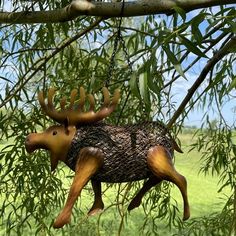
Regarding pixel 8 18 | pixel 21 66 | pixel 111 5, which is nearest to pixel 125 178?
pixel 111 5

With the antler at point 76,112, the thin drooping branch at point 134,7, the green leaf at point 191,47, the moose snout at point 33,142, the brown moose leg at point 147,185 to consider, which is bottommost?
the brown moose leg at point 147,185

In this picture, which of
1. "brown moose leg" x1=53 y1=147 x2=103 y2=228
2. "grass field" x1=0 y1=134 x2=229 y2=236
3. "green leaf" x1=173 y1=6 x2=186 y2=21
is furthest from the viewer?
"grass field" x1=0 y1=134 x2=229 y2=236

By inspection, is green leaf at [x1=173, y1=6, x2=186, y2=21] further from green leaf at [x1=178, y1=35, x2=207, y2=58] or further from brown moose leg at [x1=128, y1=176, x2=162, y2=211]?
brown moose leg at [x1=128, y1=176, x2=162, y2=211]

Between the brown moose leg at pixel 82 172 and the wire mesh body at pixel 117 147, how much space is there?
0.04 ft

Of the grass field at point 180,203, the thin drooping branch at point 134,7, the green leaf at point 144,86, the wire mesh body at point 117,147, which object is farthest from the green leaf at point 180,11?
the grass field at point 180,203

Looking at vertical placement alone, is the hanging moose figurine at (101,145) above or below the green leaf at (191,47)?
below

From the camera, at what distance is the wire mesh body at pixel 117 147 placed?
2.79ft

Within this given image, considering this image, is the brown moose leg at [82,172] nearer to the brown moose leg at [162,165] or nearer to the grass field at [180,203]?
the brown moose leg at [162,165]

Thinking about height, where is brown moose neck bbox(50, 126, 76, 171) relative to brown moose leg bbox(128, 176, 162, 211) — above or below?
above

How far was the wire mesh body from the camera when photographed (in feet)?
2.79

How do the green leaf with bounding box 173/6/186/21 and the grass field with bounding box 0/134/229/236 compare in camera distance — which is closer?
the green leaf with bounding box 173/6/186/21

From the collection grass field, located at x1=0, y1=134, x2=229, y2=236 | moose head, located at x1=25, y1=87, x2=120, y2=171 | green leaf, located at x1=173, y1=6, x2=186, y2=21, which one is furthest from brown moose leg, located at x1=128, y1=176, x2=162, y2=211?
grass field, located at x1=0, y1=134, x2=229, y2=236

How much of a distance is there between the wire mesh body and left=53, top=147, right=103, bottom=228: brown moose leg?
0.01 metres

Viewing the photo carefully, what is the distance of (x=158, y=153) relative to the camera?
860 millimetres
